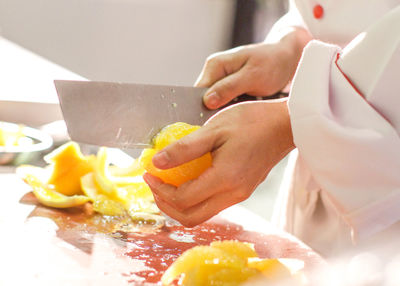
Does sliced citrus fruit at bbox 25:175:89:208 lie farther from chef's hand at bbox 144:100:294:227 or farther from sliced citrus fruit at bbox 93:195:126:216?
chef's hand at bbox 144:100:294:227

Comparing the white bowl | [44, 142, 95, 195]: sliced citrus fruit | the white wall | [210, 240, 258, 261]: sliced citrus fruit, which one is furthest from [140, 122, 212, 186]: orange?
the white wall

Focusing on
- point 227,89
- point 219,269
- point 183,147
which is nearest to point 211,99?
point 227,89

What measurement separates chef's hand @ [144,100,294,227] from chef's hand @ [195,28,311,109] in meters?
0.26

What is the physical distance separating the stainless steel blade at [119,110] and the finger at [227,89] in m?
0.05

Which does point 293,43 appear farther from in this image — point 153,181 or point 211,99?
point 153,181

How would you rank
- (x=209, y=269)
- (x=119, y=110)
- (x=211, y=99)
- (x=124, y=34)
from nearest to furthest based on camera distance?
(x=209, y=269)
(x=119, y=110)
(x=211, y=99)
(x=124, y=34)

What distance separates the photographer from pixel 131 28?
14.8 feet

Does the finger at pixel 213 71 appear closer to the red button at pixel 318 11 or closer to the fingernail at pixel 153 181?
the red button at pixel 318 11

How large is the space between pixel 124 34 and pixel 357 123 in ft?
12.5

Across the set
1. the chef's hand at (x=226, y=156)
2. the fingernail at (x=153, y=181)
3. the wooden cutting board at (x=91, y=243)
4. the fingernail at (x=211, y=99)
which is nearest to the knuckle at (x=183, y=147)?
the chef's hand at (x=226, y=156)

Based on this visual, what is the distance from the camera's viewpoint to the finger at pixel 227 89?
1.21 metres

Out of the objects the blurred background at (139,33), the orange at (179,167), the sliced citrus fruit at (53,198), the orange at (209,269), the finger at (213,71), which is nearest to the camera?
the orange at (209,269)

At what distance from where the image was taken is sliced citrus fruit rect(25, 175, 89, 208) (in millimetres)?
1151

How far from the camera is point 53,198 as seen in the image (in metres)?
1.16
